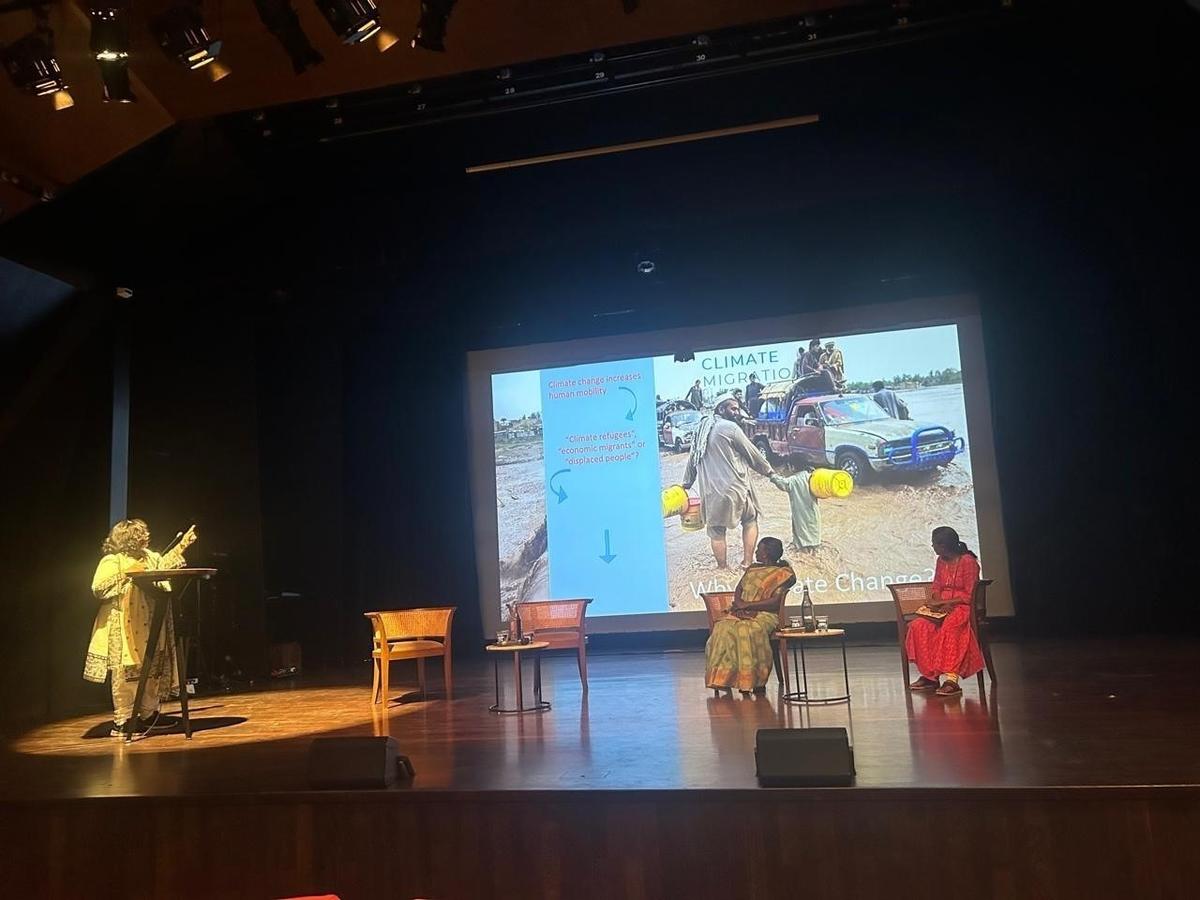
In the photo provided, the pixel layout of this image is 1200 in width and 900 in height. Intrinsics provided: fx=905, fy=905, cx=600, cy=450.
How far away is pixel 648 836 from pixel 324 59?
361cm

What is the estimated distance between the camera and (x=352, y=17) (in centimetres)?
376

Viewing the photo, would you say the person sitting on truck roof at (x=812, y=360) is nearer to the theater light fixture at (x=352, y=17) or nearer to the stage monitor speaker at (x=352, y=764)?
the theater light fixture at (x=352, y=17)

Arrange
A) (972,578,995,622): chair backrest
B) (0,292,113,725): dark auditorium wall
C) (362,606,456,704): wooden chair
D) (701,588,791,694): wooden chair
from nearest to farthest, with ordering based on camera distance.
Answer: (972,578,995,622): chair backrest < (701,588,791,694): wooden chair < (362,606,456,704): wooden chair < (0,292,113,725): dark auditorium wall

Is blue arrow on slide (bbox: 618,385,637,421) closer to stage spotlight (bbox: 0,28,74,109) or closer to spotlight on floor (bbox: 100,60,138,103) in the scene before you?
spotlight on floor (bbox: 100,60,138,103)

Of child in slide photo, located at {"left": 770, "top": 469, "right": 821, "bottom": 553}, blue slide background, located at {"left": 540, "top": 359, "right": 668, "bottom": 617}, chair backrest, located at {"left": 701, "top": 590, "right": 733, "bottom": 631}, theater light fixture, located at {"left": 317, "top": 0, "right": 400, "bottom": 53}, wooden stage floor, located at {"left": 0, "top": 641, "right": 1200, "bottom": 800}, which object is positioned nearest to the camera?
wooden stage floor, located at {"left": 0, "top": 641, "right": 1200, "bottom": 800}

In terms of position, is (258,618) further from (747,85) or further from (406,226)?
(747,85)

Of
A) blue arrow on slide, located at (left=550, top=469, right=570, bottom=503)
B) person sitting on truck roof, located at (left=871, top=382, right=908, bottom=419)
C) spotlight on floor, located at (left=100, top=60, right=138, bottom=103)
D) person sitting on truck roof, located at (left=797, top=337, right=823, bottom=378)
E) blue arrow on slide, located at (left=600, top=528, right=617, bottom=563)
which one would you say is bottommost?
blue arrow on slide, located at (left=600, top=528, right=617, bottom=563)

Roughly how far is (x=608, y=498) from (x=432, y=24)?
16.9 feet

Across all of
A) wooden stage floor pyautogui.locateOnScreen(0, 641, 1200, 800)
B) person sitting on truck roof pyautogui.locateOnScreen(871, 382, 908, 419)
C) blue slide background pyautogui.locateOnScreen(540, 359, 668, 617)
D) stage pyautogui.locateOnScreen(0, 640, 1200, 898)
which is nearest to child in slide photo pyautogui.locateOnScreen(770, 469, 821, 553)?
person sitting on truck roof pyautogui.locateOnScreen(871, 382, 908, 419)

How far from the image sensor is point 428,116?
616 centimetres

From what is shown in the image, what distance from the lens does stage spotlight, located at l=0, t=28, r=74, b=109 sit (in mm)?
3809

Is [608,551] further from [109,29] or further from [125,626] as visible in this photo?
[109,29]

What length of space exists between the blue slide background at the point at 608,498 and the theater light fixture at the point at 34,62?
5340 millimetres

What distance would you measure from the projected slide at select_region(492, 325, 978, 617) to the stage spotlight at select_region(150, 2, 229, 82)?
5.15 m
